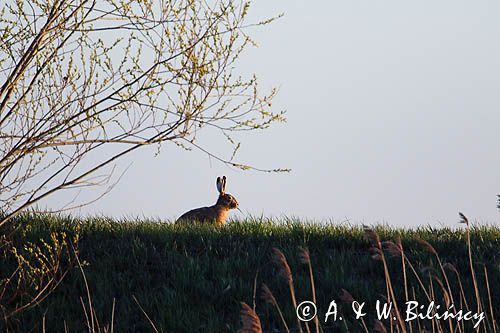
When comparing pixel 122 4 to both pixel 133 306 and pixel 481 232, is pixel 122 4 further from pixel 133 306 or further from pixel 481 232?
pixel 481 232

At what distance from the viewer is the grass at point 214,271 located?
26.1ft

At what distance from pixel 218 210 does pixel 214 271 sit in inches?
150

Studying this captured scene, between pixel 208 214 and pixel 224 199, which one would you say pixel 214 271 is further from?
pixel 224 199

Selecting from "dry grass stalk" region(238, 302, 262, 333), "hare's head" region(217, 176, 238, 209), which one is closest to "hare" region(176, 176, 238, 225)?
"hare's head" region(217, 176, 238, 209)

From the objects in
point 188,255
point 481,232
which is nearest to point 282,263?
point 188,255

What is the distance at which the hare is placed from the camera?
484 inches

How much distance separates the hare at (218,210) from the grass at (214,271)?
1298 millimetres

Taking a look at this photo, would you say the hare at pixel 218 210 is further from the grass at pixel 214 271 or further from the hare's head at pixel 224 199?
the grass at pixel 214 271

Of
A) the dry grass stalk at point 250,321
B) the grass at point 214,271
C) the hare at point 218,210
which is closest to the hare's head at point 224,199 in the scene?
the hare at point 218,210

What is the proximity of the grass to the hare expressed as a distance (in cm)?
130

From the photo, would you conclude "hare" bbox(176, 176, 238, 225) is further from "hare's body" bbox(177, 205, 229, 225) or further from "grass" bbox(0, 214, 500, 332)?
"grass" bbox(0, 214, 500, 332)

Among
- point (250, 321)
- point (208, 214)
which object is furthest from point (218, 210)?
point (250, 321)

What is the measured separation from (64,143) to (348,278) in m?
3.40

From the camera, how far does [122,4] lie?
7406mm
